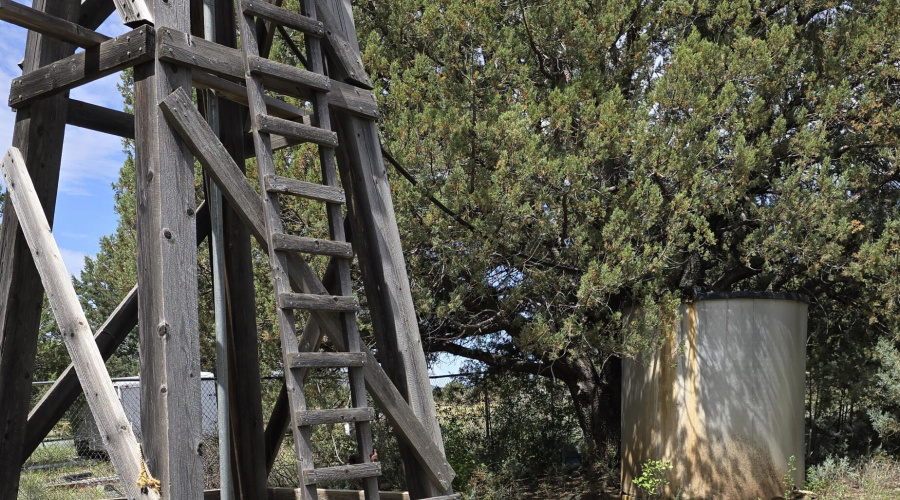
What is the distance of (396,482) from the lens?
9.47 m

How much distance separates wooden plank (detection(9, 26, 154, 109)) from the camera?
3.60 meters

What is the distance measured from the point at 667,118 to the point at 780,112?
181 cm

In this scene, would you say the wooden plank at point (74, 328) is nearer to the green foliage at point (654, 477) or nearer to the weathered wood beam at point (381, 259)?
the weathered wood beam at point (381, 259)

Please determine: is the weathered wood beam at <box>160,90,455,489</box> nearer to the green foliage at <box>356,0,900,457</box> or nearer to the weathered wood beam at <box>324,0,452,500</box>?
the weathered wood beam at <box>324,0,452,500</box>

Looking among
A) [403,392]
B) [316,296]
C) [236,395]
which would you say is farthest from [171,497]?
[236,395]

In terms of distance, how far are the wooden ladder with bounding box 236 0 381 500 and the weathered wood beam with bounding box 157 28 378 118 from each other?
0.12 metres

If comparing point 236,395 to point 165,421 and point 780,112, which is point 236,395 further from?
point 780,112

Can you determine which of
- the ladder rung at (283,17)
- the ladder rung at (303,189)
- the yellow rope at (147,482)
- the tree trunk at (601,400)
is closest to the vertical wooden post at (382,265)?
the ladder rung at (283,17)

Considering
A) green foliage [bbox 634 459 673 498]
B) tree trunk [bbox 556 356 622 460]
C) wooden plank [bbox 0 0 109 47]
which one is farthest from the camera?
tree trunk [bbox 556 356 622 460]

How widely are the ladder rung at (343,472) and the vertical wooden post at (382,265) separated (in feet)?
1.90

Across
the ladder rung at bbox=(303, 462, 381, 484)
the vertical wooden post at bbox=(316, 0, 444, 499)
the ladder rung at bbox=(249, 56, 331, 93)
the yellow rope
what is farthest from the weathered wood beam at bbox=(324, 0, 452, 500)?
the yellow rope

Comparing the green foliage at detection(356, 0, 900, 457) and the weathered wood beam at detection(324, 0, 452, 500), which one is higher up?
the green foliage at detection(356, 0, 900, 457)

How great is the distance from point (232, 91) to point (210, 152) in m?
0.64

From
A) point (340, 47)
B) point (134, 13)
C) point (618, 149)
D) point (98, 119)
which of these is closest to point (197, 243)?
point (134, 13)
